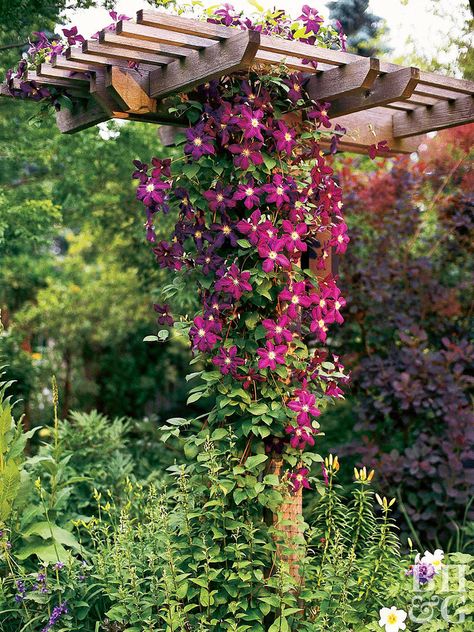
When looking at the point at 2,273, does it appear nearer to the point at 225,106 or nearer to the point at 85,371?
the point at 85,371

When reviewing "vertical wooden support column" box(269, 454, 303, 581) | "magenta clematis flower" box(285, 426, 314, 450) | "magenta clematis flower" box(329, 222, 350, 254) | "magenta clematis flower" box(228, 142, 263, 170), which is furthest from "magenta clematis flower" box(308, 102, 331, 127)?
"vertical wooden support column" box(269, 454, 303, 581)

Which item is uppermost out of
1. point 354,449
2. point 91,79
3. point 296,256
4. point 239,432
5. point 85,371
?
point 91,79

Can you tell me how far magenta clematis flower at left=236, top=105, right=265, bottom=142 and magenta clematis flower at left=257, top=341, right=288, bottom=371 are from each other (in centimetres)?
75

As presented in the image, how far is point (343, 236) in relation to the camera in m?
3.37

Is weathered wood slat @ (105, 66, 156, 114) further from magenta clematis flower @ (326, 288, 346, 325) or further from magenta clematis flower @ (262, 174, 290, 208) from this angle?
magenta clematis flower @ (326, 288, 346, 325)

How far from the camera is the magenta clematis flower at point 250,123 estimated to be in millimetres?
3031

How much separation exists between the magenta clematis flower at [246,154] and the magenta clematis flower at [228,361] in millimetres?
671

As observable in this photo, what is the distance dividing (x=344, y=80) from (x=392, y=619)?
1950mm

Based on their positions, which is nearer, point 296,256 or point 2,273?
point 296,256

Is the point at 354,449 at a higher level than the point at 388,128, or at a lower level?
lower

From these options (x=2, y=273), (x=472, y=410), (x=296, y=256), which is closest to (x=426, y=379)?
(x=472, y=410)

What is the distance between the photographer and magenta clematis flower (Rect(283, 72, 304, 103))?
10.6ft

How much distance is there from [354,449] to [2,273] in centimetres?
340

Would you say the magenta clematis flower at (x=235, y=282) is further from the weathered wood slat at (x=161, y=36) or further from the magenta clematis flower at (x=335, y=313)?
the weathered wood slat at (x=161, y=36)
